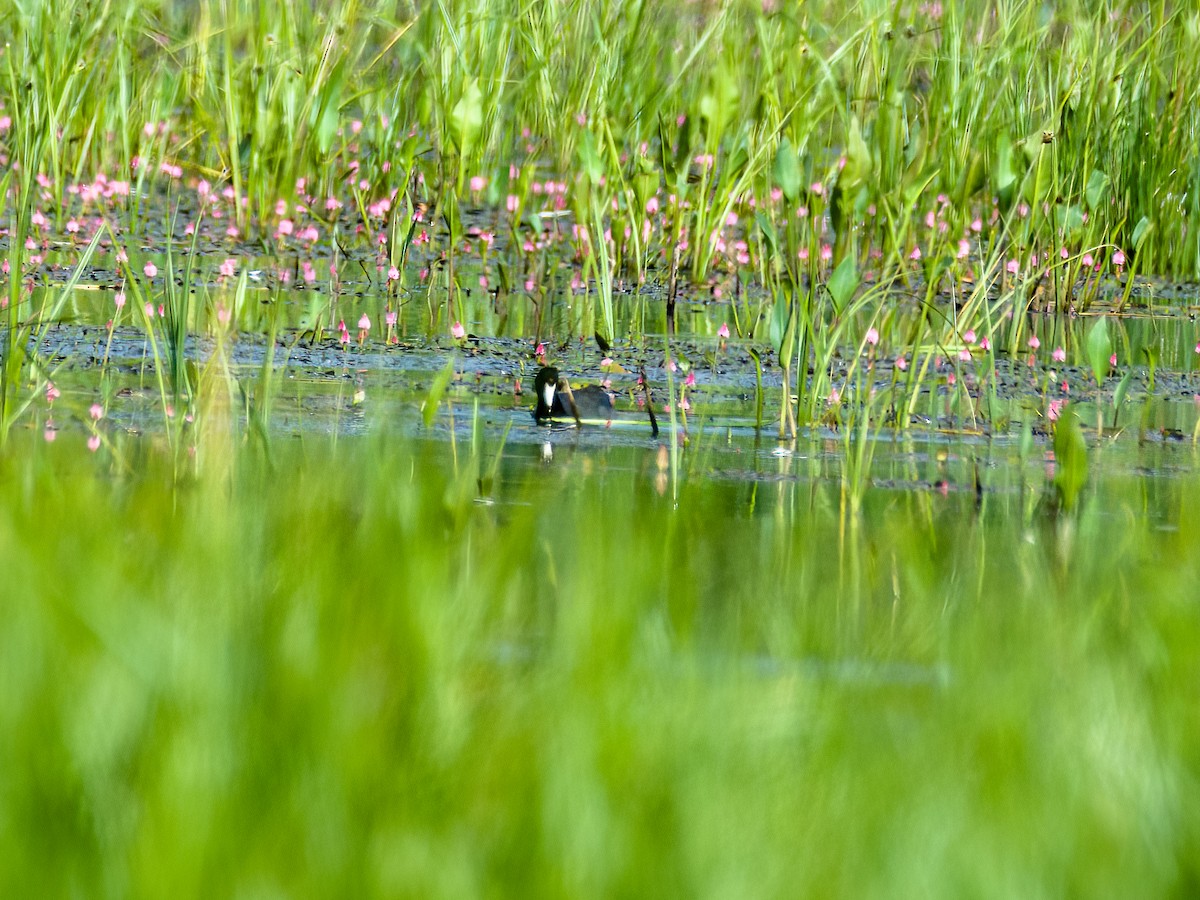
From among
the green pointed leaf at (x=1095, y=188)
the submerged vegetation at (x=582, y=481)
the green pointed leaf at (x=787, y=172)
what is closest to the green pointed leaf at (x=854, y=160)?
the submerged vegetation at (x=582, y=481)

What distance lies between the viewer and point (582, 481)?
265 centimetres

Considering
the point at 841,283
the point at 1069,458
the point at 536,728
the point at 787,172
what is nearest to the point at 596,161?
the point at 787,172

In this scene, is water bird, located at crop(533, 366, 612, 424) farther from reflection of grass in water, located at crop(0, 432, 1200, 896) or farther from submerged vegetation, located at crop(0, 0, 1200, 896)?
reflection of grass in water, located at crop(0, 432, 1200, 896)

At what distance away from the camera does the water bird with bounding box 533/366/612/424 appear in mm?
3219

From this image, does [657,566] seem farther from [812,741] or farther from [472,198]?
[472,198]

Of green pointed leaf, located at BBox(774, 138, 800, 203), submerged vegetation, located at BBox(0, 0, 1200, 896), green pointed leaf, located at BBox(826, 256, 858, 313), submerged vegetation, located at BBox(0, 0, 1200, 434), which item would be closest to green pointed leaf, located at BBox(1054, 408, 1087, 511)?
submerged vegetation, located at BBox(0, 0, 1200, 896)

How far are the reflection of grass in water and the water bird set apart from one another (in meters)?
1.39

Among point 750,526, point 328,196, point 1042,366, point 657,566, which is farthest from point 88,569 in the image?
point 328,196

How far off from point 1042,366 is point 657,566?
2652mm

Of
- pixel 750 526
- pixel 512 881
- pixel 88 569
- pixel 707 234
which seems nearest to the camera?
pixel 512 881

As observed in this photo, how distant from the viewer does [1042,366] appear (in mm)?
4230

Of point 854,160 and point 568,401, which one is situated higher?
point 854,160

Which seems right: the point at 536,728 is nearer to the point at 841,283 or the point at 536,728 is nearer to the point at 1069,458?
the point at 1069,458

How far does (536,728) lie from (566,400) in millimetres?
2055
